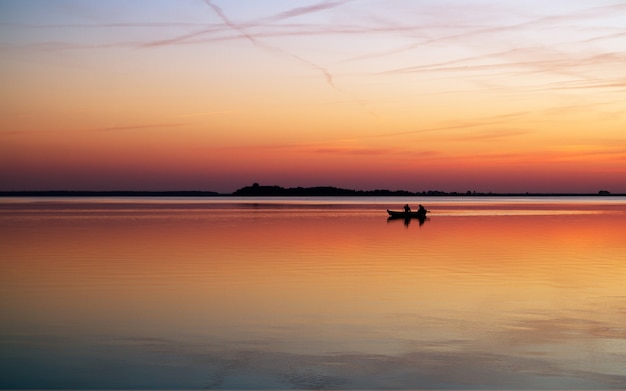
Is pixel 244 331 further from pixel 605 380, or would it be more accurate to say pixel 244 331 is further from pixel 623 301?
pixel 623 301

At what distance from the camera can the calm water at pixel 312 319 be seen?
38.6ft

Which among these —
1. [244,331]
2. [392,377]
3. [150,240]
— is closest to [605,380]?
[392,377]

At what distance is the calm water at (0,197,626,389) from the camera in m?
11.8

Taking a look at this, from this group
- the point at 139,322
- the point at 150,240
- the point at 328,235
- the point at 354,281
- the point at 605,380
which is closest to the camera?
the point at 605,380

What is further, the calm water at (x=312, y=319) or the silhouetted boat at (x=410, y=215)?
the silhouetted boat at (x=410, y=215)

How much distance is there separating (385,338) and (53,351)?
19.8 ft

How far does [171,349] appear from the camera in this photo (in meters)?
13.5

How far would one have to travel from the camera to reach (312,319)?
1648 cm

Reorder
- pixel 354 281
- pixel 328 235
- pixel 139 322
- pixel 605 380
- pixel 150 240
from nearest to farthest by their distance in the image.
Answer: pixel 605 380
pixel 139 322
pixel 354 281
pixel 150 240
pixel 328 235

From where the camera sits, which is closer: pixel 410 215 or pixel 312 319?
pixel 312 319

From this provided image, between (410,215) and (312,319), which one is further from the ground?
(410,215)

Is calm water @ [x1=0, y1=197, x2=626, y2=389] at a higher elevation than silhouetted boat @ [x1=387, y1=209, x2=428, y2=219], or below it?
below

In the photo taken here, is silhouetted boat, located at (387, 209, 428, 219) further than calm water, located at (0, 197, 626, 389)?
Yes

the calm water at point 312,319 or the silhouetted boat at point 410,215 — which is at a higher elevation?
the silhouetted boat at point 410,215
